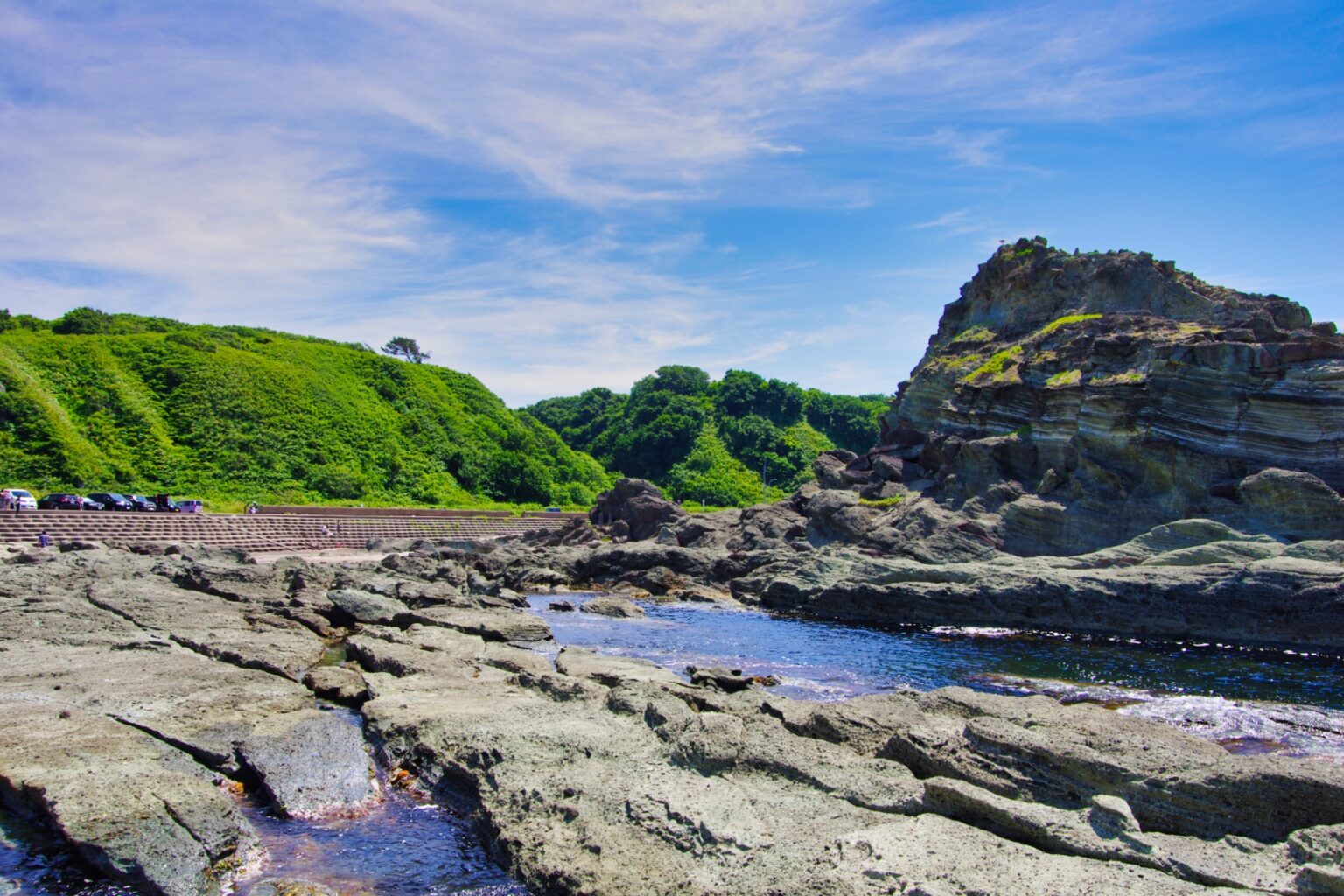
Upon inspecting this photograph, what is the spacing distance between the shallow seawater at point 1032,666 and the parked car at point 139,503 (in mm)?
25575

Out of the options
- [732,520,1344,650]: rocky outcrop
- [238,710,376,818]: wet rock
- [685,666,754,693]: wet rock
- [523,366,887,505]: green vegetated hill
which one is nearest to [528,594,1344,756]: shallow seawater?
[732,520,1344,650]: rocky outcrop

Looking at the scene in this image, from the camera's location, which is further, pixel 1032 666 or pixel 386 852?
pixel 1032 666

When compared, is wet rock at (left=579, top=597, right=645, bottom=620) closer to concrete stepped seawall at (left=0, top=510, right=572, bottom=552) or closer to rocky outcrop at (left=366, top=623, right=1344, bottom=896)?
rocky outcrop at (left=366, top=623, right=1344, bottom=896)

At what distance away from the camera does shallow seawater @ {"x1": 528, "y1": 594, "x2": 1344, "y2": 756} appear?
17953 mm

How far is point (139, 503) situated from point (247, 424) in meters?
19.1

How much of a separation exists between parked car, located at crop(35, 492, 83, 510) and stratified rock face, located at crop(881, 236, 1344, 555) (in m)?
42.1

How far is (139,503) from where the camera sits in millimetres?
44406

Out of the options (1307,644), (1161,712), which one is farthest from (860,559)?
(1161,712)

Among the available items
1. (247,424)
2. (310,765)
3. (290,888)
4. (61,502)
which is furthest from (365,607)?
(247,424)

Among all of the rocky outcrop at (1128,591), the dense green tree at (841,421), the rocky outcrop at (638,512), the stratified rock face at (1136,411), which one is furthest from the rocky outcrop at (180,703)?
the dense green tree at (841,421)

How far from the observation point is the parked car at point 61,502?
41125mm

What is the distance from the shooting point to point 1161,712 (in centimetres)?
1820

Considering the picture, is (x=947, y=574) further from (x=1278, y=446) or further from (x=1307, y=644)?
(x=1278, y=446)

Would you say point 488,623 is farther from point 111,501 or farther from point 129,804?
point 111,501
